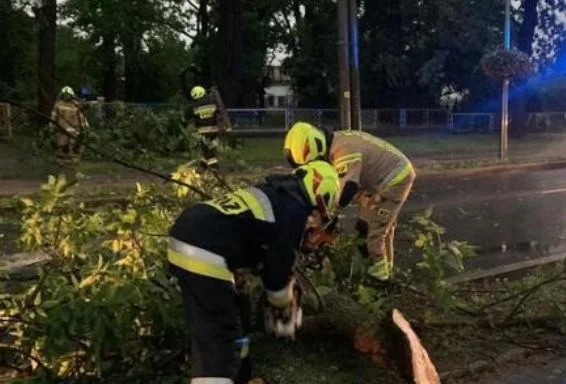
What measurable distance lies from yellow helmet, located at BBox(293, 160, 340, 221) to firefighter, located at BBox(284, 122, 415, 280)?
62.4 inches

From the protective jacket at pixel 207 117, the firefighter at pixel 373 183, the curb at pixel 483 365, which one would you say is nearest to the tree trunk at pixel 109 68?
the protective jacket at pixel 207 117

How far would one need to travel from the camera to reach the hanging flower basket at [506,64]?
62.4 ft

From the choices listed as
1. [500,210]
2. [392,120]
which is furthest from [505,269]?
[392,120]

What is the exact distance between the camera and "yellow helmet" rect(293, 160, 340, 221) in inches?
132

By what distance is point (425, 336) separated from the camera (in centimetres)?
494

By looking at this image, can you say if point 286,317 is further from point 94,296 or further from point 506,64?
point 506,64

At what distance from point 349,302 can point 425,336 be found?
731mm

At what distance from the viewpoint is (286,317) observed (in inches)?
147

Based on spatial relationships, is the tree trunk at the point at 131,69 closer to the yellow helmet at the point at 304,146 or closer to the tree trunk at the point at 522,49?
the tree trunk at the point at 522,49

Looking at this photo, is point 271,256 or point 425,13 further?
point 425,13

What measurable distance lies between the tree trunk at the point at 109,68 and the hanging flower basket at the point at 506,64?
77.4 feet

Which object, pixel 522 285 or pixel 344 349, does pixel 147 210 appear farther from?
pixel 522 285

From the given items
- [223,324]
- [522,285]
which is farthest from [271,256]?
[522,285]

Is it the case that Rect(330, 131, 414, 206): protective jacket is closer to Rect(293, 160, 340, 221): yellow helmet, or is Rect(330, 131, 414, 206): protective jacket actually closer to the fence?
Rect(293, 160, 340, 221): yellow helmet
